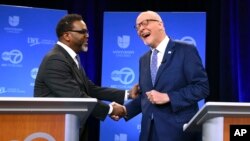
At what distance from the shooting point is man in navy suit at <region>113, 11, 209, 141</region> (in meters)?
3.25

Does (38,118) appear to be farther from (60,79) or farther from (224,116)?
(60,79)

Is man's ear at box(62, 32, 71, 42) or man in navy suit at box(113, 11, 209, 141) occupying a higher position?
man's ear at box(62, 32, 71, 42)

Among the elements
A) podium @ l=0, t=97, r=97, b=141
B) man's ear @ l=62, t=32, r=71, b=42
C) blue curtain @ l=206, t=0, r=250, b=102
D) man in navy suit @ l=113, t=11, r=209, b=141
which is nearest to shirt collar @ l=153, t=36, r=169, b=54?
man in navy suit @ l=113, t=11, r=209, b=141

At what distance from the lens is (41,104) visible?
2104 millimetres

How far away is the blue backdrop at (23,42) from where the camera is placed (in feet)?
18.2

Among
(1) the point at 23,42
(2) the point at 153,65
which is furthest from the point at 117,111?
(1) the point at 23,42

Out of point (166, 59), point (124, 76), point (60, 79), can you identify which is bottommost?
point (124, 76)

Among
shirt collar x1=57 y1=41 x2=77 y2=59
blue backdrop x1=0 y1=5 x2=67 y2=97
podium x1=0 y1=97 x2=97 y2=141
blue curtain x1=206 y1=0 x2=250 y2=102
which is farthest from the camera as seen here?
blue curtain x1=206 y1=0 x2=250 y2=102

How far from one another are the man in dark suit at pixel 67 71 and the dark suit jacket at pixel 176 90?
0.41m

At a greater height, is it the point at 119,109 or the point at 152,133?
the point at 119,109

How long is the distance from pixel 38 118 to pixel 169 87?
1.44 meters

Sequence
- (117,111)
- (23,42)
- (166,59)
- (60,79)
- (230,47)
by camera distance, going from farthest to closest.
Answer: (230,47), (23,42), (117,111), (166,59), (60,79)

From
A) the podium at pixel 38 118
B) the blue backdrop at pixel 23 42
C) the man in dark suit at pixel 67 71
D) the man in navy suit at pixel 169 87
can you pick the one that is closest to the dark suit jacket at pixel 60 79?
the man in dark suit at pixel 67 71

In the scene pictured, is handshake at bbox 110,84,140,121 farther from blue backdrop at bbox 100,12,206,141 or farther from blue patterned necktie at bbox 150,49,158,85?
blue backdrop at bbox 100,12,206,141
